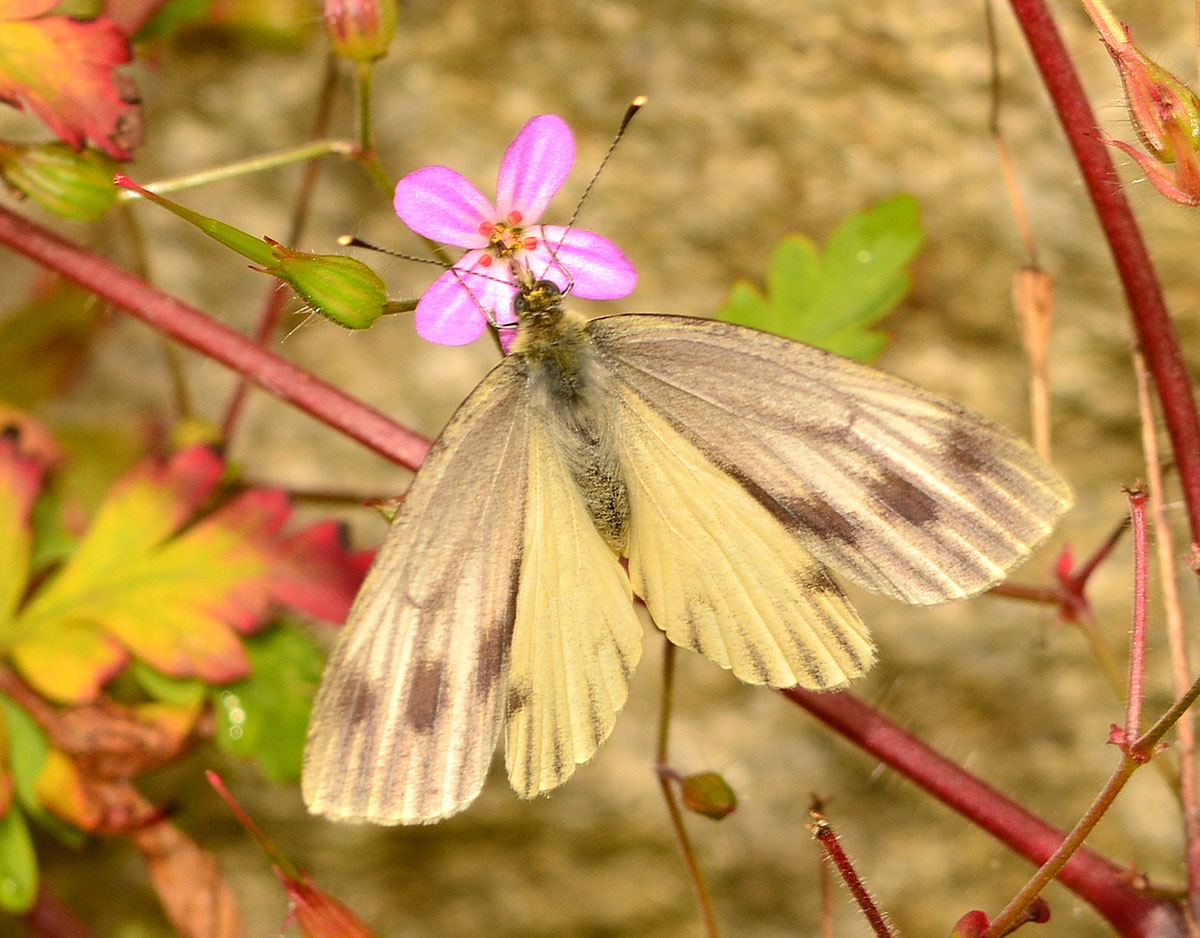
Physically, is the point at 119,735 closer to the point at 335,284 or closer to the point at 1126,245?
the point at 335,284

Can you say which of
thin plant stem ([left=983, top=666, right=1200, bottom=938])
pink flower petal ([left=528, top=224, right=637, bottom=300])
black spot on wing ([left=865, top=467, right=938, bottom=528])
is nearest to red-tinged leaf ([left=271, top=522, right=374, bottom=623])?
pink flower petal ([left=528, top=224, right=637, bottom=300])

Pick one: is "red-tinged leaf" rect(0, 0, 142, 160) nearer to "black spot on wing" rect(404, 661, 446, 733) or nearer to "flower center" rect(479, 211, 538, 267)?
"flower center" rect(479, 211, 538, 267)

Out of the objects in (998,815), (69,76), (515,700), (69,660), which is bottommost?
(998,815)

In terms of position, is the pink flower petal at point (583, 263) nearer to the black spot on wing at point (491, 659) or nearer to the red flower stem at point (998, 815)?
the black spot on wing at point (491, 659)

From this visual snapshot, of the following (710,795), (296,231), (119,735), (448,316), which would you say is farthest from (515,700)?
(296,231)

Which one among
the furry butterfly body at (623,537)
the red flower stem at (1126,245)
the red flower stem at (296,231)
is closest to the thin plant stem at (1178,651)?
the red flower stem at (1126,245)
